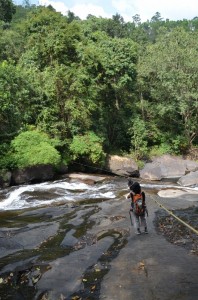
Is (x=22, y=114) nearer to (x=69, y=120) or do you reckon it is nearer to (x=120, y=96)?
(x=69, y=120)

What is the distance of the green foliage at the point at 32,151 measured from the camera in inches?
848

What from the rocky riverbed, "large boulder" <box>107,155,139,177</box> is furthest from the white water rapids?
"large boulder" <box>107,155,139,177</box>

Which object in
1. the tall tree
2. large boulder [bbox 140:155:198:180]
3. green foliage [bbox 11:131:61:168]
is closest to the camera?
green foliage [bbox 11:131:61:168]

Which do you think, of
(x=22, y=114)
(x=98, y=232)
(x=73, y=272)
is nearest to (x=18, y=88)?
(x=22, y=114)

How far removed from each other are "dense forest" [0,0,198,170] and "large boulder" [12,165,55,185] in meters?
0.58

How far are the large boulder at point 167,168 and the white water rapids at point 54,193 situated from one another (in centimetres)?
467

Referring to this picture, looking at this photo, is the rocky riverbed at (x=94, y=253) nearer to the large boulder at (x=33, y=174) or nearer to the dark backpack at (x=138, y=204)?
the dark backpack at (x=138, y=204)

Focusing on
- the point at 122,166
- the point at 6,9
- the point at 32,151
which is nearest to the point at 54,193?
the point at 32,151

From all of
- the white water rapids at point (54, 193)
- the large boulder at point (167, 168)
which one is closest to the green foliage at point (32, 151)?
the white water rapids at point (54, 193)

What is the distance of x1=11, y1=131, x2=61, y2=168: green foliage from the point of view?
2153 cm

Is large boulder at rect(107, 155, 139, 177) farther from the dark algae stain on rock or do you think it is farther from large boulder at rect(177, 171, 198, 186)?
the dark algae stain on rock

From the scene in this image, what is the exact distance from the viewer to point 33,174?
73.0ft

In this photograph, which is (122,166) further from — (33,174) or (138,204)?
(138,204)

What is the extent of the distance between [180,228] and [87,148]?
1413 centimetres
